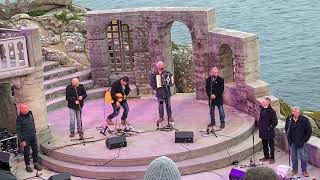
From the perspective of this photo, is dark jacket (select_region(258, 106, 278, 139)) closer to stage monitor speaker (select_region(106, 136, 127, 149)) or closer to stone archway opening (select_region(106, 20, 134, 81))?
stage monitor speaker (select_region(106, 136, 127, 149))

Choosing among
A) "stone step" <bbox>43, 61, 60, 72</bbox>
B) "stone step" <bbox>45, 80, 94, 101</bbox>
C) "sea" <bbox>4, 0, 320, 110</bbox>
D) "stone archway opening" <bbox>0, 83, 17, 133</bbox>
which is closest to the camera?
"stone archway opening" <bbox>0, 83, 17, 133</bbox>

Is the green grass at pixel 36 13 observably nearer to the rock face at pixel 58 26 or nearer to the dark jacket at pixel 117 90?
the rock face at pixel 58 26

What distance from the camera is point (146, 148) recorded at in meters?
16.1

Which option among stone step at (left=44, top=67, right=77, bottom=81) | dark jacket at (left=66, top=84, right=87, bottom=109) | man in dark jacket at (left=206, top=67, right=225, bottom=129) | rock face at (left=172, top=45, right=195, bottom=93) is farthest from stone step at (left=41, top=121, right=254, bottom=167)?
rock face at (left=172, top=45, right=195, bottom=93)

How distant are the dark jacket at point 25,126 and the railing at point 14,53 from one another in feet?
4.93

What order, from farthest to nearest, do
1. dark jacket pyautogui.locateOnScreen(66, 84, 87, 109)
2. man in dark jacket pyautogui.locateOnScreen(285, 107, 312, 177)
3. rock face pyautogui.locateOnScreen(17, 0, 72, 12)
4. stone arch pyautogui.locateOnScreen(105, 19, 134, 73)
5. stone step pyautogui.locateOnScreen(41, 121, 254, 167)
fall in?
rock face pyautogui.locateOnScreen(17, 0, 72, 12)
stone arch pyautogui.locateOnScreen(105, 19, 134, 73)
dark jacket pyautogui.locateOnScreen(66, 84, 87, 109)
stone step pyautogui.locateOnScreen(41, 121, 254, 167)
man in dark jacket pyautogui.locateOnScreen(285, 107, 312, 177)

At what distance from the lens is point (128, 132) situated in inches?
679

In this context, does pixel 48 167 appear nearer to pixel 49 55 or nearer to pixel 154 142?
pixel 154 142

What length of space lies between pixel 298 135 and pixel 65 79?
8.97m

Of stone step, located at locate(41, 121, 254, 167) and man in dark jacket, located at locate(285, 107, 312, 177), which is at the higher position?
man in dark jacket, located at locate(285, 107, 312, 177)

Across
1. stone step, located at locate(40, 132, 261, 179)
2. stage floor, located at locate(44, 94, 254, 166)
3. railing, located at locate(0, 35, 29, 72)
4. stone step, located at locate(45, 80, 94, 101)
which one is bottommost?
stone step, located at locate(40, 132, 261, 179)

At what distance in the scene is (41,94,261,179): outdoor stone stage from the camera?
51.1 ft

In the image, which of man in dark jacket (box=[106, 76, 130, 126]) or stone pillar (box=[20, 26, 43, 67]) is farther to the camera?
man in dark jacket (box=[106, 76, 130, 126])

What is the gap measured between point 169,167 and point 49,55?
54.9ft
